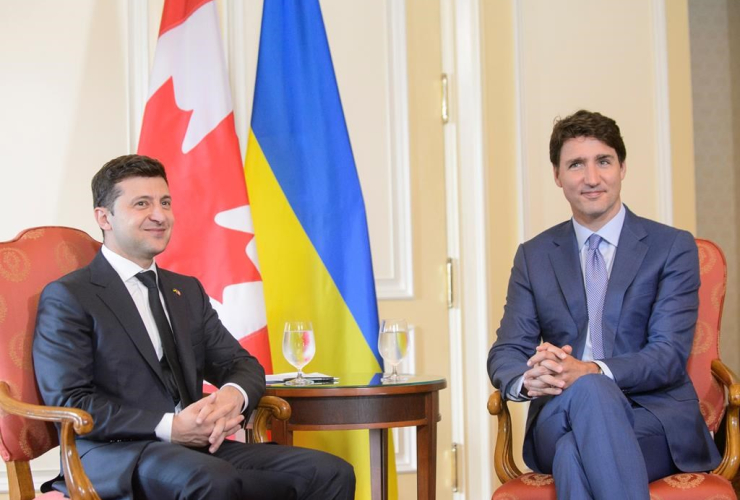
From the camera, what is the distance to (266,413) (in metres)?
2.66

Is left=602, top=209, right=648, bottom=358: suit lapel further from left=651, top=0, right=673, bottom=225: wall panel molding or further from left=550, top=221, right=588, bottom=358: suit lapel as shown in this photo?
left=651, top=0, right=673, bottom=225: wall panel molding

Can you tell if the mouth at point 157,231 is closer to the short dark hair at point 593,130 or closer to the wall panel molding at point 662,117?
the short dark hair at point 593,130

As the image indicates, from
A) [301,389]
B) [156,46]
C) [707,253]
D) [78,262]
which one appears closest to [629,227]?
[707,253]

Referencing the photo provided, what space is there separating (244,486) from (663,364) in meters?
1.19

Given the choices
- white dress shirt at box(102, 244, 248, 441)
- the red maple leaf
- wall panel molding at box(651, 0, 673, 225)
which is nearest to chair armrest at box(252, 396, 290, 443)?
white dress shirt at box(102, 244, 248, 441)

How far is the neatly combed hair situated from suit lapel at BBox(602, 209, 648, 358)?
1408 mm

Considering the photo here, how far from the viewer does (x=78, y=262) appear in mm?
2689

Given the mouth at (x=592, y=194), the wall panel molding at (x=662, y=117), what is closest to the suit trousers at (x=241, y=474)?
the mouth at (x=592, y=194)

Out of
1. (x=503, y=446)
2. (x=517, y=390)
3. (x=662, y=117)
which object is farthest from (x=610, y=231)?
(x=662, y=117)

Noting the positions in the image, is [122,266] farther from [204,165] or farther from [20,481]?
[204,165]

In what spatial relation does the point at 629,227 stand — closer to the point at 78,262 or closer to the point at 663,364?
the point at 663,364

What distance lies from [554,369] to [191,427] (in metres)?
0.96

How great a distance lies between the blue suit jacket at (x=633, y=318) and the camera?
2475 mm

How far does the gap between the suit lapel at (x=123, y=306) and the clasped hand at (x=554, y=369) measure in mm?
1016
